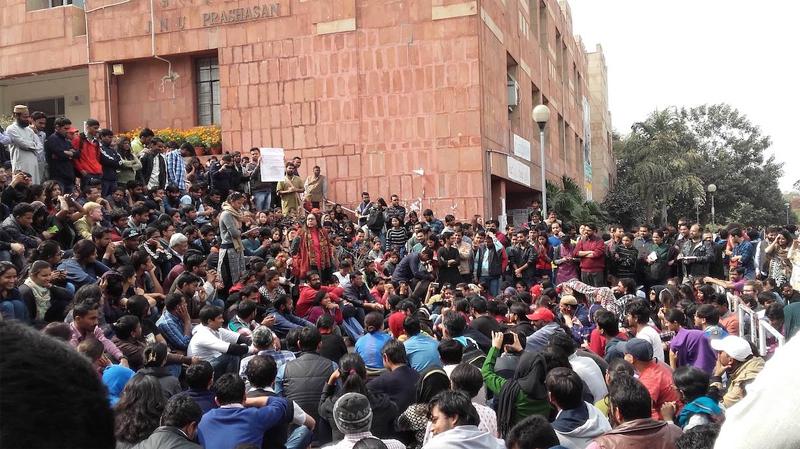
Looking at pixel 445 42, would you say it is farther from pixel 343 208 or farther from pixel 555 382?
pixel 555 382

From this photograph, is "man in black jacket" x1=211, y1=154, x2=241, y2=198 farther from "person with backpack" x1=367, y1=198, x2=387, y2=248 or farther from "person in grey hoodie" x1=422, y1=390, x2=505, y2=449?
"person in grey hoodie" x1=422, y1=390, x2=505, y2=449

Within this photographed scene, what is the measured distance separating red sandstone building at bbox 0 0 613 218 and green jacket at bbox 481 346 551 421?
578 inches

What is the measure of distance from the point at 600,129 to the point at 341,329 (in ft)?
143

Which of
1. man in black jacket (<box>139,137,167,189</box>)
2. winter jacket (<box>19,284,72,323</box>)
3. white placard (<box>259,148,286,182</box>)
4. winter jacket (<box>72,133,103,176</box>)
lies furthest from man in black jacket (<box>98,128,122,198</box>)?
winter jacket (<box>19,284,72,323</box>)

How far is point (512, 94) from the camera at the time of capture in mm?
25766

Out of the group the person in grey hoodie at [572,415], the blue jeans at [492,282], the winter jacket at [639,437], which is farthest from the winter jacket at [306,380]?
the blue jeans at [492,282]

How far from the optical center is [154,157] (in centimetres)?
1603

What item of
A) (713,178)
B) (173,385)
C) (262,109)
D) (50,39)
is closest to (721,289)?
(173,385)

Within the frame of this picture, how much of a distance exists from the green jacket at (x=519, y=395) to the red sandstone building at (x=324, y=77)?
14673 mm

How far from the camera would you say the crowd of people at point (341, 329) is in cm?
469

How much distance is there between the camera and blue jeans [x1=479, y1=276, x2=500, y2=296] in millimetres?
15562

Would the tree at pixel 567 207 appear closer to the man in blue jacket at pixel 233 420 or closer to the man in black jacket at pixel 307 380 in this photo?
the man in black jacket at pixel 307 380

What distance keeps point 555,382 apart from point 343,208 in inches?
673

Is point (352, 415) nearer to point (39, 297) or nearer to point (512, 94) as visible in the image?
point (39, 297)
